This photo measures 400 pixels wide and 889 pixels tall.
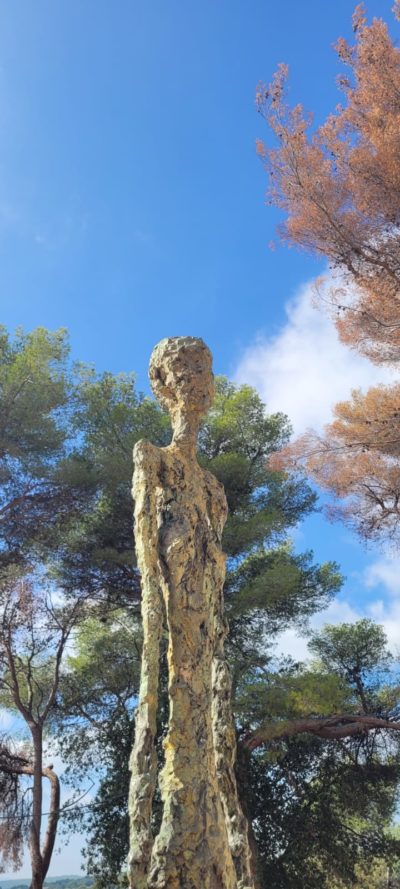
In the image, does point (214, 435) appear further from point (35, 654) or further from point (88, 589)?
point (35, 654)

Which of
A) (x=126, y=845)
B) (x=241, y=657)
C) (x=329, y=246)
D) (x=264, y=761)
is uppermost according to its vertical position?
(x=329, y=246)

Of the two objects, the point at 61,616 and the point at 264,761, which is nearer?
the point at 264,761

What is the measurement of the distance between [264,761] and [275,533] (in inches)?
148

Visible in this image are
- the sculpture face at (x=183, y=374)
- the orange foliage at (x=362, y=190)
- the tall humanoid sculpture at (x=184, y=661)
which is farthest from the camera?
the orange foliage at (x=362, y=190)

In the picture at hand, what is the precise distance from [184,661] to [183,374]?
5.20 ft

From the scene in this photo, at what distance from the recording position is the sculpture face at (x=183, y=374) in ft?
12.9

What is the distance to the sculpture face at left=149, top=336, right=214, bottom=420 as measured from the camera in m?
3.94

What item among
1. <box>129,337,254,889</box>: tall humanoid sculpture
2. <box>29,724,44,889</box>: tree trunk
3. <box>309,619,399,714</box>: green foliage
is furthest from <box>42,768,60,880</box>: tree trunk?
<box>129,337,254,889</box>: tall humanoid sculpture

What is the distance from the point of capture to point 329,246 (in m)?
9.34

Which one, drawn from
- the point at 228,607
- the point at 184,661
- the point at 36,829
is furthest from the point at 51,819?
the point at 184,661

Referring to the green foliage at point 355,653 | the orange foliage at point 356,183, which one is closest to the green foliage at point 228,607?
the green foliage at point 355,653

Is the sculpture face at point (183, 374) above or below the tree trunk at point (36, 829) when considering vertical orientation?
above

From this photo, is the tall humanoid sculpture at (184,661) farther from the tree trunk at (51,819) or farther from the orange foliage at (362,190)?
the tree trunk at (51,819)

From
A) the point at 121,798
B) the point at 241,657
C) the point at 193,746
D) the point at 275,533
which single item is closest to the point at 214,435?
the point at 275,533
